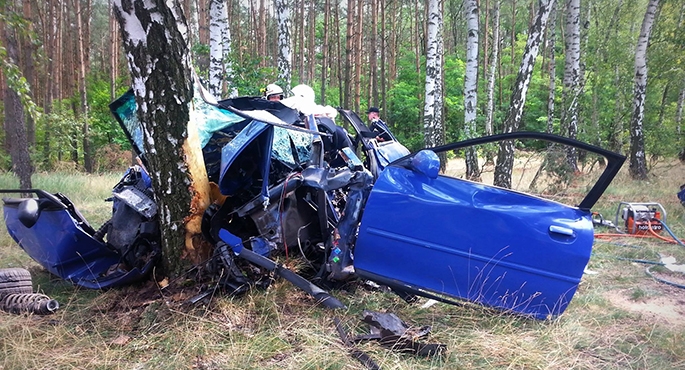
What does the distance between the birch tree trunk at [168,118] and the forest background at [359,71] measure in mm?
2362

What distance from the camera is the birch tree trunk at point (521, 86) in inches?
335

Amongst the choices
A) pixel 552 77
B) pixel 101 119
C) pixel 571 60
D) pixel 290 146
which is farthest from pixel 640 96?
pixel 101 119

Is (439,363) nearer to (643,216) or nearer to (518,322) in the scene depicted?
(518,322)

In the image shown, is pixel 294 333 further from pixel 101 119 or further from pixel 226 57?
pixel 101 119

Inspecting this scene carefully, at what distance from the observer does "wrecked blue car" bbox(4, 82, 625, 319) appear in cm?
309

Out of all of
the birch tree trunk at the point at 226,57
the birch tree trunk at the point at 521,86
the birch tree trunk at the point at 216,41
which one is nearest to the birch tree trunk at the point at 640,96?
the birch tree trunk at the point at 521,86

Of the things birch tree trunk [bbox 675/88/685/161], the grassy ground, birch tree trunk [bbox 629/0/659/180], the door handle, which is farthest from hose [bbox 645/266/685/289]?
birch tree trunk [bbox 675/88/685/161]

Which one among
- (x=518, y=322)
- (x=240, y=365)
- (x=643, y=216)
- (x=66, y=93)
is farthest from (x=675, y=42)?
(x=66, y=93)

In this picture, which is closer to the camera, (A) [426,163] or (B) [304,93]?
(A) [426,163]

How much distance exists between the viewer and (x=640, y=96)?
11.6 meters

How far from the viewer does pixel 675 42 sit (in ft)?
37.4

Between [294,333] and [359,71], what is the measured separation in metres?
19.2

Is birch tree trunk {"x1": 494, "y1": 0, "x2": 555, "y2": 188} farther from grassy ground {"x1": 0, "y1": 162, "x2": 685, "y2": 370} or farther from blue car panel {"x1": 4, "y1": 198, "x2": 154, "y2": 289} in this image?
blue car panel {"x1": 4, "y1": 198, "x2": 154, "y2": 289}

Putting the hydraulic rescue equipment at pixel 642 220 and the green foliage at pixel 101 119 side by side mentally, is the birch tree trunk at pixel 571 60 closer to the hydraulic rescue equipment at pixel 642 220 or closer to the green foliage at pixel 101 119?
the hydraulic rescue equipment at pixel 642 220
